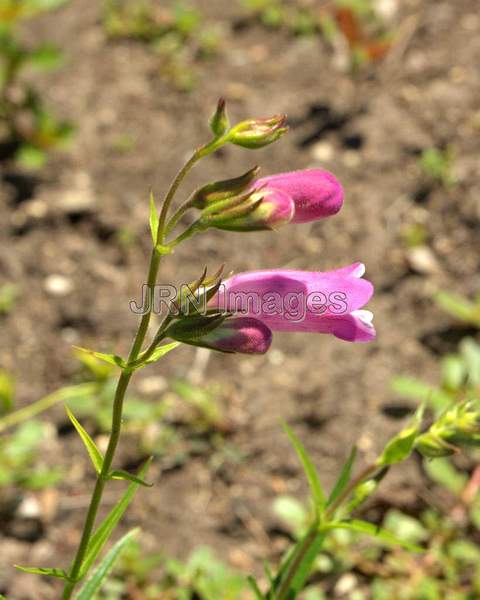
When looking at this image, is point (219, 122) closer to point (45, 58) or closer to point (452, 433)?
point (452, 433)

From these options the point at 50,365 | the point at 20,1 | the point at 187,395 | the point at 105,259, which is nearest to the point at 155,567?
the point at 187,395

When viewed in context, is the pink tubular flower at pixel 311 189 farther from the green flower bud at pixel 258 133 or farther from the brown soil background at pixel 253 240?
the brown soil background at pixel 253 240

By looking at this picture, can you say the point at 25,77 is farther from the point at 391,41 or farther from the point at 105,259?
the point at 391,41

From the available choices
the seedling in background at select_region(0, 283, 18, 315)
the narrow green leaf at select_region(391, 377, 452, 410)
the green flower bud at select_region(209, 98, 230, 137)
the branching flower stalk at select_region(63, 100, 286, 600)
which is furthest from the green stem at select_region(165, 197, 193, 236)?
the seedling in background at select_region(0, 283, 18, 315)

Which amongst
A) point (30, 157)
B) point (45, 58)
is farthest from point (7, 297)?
point (45, 58)

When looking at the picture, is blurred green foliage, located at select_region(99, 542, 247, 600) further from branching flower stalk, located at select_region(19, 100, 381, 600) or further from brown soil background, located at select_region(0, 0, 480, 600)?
branching flower stalk, located at select_region(19, 100, 381, 600)

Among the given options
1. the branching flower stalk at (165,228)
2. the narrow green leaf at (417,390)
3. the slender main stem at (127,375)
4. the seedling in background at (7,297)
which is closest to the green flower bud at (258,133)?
the branching flower stalk at (165,228)
